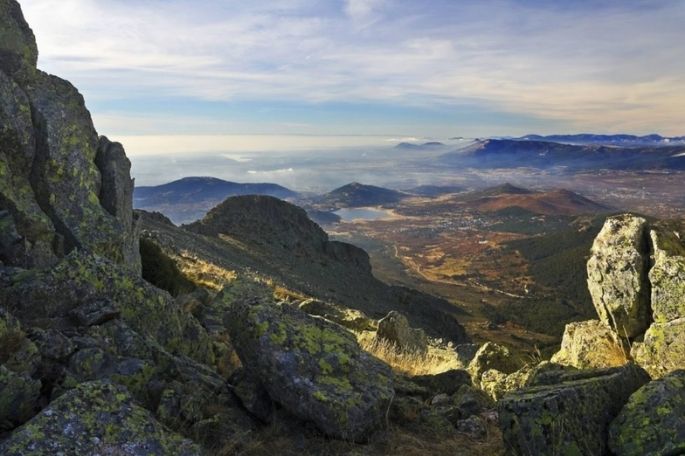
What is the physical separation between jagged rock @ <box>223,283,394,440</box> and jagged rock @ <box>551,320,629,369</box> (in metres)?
6.63

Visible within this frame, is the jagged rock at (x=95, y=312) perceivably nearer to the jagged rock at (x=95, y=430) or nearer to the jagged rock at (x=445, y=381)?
the jagged rock at (x=95, y=430)

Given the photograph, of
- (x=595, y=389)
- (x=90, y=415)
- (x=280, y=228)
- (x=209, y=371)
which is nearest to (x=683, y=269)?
(x=595, y=389)

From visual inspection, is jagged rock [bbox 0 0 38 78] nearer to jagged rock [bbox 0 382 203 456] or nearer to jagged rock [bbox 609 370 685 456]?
jagged rock [bbox 0 382 203 456]

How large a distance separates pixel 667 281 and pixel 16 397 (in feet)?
42.9

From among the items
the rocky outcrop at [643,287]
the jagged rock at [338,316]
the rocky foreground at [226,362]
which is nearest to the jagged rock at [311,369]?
the rocky foreground at [226,362]

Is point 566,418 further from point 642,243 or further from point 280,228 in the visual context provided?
point 280,228

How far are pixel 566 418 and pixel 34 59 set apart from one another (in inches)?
739

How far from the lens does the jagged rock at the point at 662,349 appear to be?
10680 mm

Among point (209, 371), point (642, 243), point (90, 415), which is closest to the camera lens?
point (90, 415)

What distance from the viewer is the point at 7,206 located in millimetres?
13680

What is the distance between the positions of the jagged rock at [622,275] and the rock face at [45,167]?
546 inches

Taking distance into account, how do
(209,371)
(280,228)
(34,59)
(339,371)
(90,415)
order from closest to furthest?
1. (90,415)
2. (339,371)
3. (209,371)
4. (34,59)
5. (280,228)

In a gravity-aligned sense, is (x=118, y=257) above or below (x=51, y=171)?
below

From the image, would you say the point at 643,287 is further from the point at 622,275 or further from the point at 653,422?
the point at 653,422
